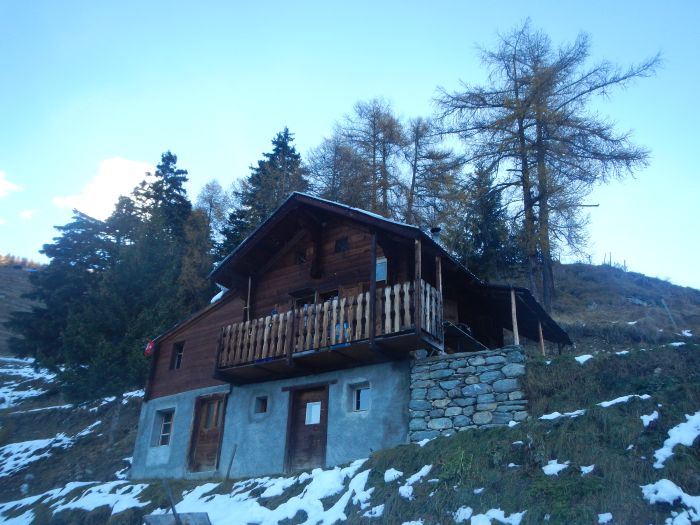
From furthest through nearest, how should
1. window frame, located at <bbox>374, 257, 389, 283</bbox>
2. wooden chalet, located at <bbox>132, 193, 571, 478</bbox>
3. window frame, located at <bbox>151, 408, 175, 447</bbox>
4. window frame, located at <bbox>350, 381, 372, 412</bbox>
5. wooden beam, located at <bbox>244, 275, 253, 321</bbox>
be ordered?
1. window frame, located at <bbox>151, 408, 175, 447</bbox>
2. wooden beam, located at <bbox>244, 275, 253, 321</bbox>
3. window frame, located at <bbox>374, 257, 389, 283</bbox>
4. window frame, located at <bbox>350, 381, 372, 412</bbox>
5. wooden chalet, located at <bbox>132, 193, 571, 478</bbox>

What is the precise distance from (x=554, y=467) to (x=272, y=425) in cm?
873

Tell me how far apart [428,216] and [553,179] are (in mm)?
6897

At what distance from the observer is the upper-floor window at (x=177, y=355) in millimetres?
21156

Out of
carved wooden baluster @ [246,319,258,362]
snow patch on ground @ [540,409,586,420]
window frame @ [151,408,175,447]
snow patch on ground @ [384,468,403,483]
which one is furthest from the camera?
window frame @ [151,408,175,447]

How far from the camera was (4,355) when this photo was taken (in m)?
52.1

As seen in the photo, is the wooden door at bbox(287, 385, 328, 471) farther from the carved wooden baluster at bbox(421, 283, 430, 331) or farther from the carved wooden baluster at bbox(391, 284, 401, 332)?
the carved wooden baluster at bbox(421, 283, 430, 331)

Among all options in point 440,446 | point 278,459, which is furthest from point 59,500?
point 440,446

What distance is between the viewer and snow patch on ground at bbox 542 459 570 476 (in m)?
10.1

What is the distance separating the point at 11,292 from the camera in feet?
252

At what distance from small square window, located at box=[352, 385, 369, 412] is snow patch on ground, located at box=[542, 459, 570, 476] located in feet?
18.9

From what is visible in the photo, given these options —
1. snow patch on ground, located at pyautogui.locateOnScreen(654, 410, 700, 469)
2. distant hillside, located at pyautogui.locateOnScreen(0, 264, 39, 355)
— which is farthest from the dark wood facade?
distant hillside, located at pyautogui.locateOnScreen(0, 264, 39, 355)

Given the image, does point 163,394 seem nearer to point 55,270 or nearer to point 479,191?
point 479,191

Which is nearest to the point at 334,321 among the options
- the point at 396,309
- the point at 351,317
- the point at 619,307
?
the point at 351,317

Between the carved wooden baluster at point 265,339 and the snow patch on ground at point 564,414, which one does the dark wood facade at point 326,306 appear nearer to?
the carved wooden baluster at point 265,339
